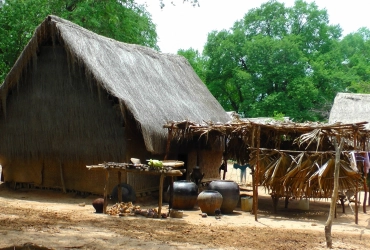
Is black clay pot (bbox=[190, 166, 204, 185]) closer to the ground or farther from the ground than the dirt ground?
farther from the ground

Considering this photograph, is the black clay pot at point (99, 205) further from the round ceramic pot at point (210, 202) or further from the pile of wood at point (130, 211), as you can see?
the round ceramic pot at point (210, 202)

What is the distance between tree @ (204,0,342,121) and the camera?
38.9m

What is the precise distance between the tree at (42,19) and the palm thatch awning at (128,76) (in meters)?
4.27

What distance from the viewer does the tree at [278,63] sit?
38.9m

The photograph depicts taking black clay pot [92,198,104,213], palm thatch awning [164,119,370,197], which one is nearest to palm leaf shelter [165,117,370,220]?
palm thatch awning [164,119,370,197]

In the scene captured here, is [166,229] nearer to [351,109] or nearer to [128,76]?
[128,76]

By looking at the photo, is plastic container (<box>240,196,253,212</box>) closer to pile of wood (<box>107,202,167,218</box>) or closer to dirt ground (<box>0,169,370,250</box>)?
dirt ground (<box>0,169,370,250</box>)

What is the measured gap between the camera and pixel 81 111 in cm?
1538

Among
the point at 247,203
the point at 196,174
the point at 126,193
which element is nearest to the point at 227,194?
the point at 247,203

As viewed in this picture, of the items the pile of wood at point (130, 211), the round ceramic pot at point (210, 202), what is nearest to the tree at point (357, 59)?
the round ceramic pot at point (210, 202)

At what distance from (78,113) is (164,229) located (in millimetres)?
6062

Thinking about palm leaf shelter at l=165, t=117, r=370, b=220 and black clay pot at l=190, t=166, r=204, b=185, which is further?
black clay pot at l=190, t=166, r=204, b=185

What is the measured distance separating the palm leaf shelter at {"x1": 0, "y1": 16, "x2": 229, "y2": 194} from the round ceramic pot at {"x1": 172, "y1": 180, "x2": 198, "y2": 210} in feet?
4.51

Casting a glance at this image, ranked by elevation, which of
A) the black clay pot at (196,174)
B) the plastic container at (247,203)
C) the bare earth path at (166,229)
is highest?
the black clay pot at (196,174)
